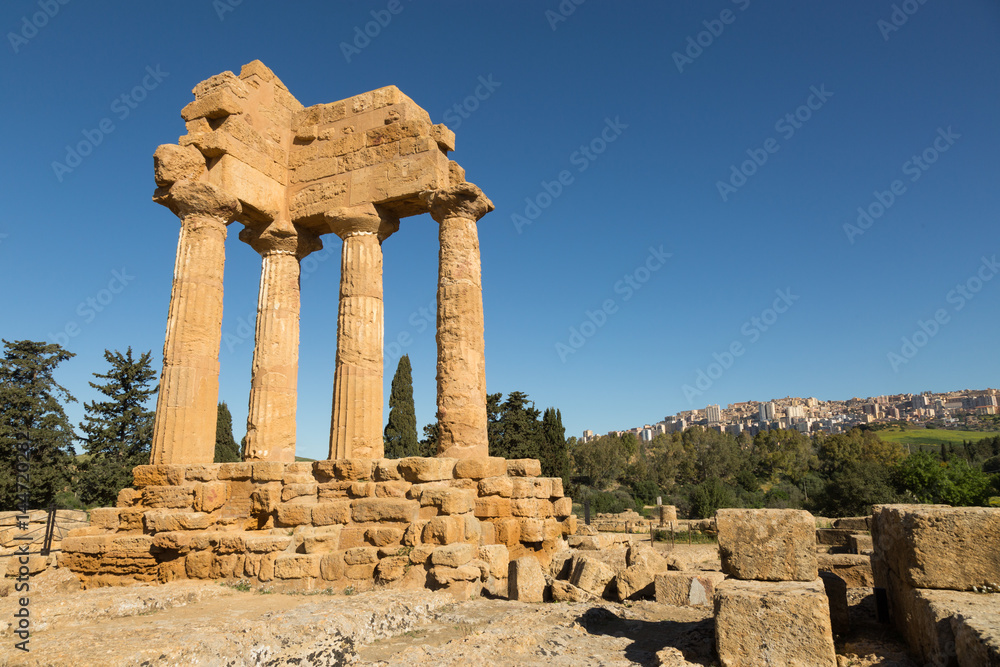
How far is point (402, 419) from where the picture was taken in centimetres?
3170

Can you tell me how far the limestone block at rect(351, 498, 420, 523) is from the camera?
9.07 meters

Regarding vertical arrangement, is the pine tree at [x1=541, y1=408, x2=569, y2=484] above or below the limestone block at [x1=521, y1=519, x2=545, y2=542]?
above

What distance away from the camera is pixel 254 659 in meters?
4.45

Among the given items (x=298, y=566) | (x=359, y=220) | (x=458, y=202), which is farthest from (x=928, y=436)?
(x=298, y=566)

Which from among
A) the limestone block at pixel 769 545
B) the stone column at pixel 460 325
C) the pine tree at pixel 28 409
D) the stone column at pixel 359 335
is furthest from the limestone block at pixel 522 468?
the pine tree at pixel 28 409

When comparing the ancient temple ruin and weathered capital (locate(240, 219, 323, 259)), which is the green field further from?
weathered capital (locate(240, 219, 323, 259))

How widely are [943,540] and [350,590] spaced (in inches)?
271

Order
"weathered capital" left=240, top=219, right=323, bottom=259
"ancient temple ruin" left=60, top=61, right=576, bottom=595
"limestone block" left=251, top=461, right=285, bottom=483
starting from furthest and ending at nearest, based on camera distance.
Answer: "weathered capital" left=240, top=219, right=323, bottom=259
"limestone block" left=251, top=461, right=285, bottom=483
"ancient temple ruin" left=60, top=61, right=576, bottom=595

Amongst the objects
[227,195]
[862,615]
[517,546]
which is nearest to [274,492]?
[517,546]

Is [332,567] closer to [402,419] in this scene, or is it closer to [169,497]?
[169,497]

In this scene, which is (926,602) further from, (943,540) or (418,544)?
(418,544)

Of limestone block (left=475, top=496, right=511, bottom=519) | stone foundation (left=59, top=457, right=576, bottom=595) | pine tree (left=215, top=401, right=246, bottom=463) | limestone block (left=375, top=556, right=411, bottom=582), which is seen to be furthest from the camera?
pine tree (left=215, top=401, right=246, bottom=463)

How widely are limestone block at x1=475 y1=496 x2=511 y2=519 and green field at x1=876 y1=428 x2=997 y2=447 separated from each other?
91494mm

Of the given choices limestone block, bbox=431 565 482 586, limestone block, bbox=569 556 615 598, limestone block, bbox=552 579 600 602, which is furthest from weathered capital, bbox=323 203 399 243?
limestone block, bbox=552 579 600 602
